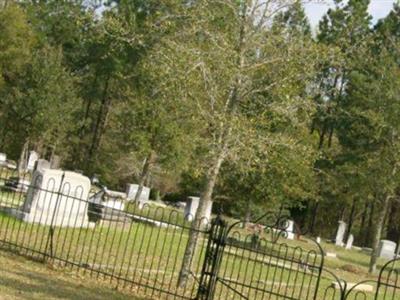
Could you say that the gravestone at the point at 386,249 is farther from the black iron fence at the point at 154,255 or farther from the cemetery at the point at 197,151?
the black iron fence at the point at 154,255

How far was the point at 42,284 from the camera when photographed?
9.16 meters

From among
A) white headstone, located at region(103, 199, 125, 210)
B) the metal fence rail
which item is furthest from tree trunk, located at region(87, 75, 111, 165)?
the metal fence rail

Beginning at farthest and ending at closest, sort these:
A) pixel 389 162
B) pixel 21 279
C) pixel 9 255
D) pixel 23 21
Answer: pixel 23 21, pixel 389 162, pixel 9 255, pixel 21 279

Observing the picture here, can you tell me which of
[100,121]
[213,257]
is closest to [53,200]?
[213,257]

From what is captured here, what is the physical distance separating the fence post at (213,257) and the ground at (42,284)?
1.19 metres

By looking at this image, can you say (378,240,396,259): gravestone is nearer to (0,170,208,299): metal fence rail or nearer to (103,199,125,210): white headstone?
(103,199,125,210): white headstone

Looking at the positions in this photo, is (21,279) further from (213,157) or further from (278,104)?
(278,104)

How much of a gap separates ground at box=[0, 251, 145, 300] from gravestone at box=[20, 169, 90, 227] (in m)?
4.12

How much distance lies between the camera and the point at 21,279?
9109mm

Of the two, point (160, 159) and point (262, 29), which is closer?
point (262, 29)

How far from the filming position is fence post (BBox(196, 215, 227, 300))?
888 cm

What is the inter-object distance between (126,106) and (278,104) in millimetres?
22684

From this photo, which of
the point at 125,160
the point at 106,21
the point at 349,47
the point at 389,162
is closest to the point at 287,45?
the point at 349,47

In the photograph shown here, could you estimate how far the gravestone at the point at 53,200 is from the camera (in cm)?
1524
